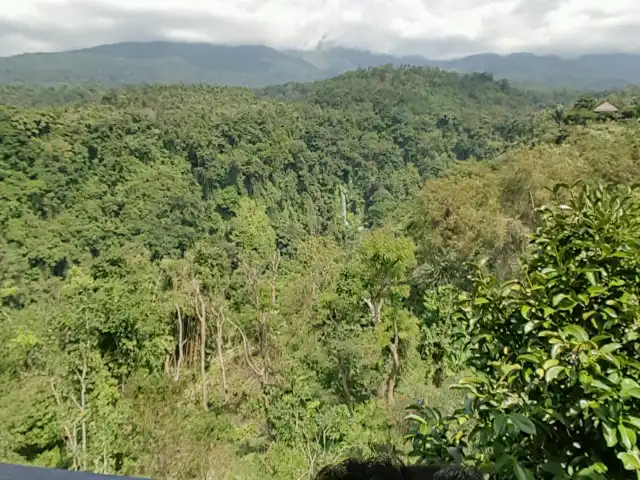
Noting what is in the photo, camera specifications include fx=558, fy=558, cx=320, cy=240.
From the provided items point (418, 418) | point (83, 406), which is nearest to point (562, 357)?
point (418, 418)

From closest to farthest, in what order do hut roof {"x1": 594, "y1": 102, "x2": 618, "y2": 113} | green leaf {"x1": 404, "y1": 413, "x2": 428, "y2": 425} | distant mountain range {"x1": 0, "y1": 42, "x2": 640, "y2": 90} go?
green leaf {"x1": 404, "y1": 413, "x2": 428, "y2": 425} → hut roof {"x1": 594, "y1": 102, "x2": 618, "y2": 113} → distant mountain range {"x1": 0, "y1": 42, "x2": 640, "y2": 90}

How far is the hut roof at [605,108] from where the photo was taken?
53.0 ft

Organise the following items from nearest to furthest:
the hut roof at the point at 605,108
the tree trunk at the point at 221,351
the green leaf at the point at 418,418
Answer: the green leaf at the point at 418,418 → the tree trunk at the point at 221,351 → the hut roof at the point at 605,108

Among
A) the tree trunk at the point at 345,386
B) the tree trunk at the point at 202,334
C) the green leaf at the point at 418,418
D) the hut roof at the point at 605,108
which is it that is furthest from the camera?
the hut roof at the point at 605,108

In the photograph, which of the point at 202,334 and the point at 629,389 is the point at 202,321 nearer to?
the point at 202,334

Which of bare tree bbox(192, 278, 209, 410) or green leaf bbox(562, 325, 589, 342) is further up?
green leaf bbox(562, 325, 589, 342)

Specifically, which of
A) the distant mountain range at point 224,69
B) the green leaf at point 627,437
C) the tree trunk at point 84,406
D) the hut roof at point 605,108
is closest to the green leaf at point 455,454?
the green leaf at point 627,437

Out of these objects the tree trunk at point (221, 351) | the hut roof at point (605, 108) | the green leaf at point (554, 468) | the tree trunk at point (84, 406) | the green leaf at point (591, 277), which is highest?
the green leaf at point (591, 277)

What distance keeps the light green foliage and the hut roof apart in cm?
1741

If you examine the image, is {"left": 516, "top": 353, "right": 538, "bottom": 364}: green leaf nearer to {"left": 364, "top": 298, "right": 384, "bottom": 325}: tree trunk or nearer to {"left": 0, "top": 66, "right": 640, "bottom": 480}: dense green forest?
{"left": 0, "top": 66, "right": 640, "bottom": 480}: dense green forest

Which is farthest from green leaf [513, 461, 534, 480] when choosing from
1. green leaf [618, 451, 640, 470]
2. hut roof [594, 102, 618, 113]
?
hut roof [594, 102, 618, 113]

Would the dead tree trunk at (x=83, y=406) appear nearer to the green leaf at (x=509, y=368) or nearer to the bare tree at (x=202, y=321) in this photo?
the bare tree at (x=202, y=321)

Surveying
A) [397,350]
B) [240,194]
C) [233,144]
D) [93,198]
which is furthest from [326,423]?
[233,144]

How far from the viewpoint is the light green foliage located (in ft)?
2.24
